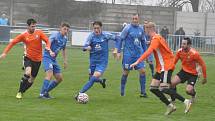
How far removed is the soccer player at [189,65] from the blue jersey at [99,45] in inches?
75.5

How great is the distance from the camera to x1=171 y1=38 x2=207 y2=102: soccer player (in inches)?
500

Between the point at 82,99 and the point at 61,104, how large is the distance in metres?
0.52

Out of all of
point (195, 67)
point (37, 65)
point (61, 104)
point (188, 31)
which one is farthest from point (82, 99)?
point (188, 31)

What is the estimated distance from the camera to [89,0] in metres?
57.4

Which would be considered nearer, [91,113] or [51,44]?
[91,113]

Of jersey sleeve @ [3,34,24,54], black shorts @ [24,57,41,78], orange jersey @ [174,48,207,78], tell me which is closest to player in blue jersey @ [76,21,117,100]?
black shorts @ [24,57,41,78]

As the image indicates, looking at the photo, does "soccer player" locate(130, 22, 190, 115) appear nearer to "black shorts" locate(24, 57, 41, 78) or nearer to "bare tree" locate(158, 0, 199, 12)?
"black shorts" locate(24, 57, 41, 78)

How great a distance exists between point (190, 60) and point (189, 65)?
0.21 metres

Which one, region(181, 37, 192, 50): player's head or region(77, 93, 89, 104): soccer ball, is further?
region(77, 93, 89, 104): soccer ball

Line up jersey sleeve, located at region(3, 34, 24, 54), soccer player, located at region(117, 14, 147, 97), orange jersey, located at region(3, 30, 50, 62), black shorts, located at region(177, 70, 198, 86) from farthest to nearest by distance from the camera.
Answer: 1. soccer player, located at region(117, 14, 147, 97)
2. orange jersey, located at region(3, 30, 50, 62)
3. jersey sleeve, located at region(3, 34, 24, 54)
4. black shorts, located at region(177, 70, 198, 86)

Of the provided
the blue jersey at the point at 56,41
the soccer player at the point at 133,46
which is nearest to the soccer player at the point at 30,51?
the blue jersey at the point at 56,41

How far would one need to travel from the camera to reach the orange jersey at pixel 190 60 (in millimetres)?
12719

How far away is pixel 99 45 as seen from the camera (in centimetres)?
1423

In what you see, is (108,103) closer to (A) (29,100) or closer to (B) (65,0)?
(A) (29,100)
